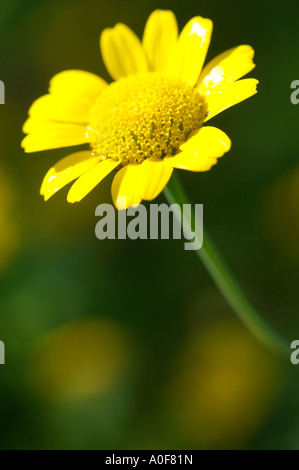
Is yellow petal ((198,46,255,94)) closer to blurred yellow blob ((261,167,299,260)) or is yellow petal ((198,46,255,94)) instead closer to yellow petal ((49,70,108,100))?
yellow petal ((49,70,108,100))

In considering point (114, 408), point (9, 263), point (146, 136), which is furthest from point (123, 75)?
point (114, 408)

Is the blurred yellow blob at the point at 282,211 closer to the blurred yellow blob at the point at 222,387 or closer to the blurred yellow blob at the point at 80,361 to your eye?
the blurred yellow blob at the point at 222,387

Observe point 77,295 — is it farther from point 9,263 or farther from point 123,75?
point 123,75

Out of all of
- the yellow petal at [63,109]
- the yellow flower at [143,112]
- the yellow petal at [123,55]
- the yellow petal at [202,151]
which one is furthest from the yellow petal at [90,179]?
the yellow petal at [123,55]

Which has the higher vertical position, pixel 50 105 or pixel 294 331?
pixel 50 105

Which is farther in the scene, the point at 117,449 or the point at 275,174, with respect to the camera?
the point at 275,174

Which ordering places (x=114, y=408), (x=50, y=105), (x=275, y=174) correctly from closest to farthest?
(x=50, y=105)
(x=114, y=408)
(x=275, y=174)
